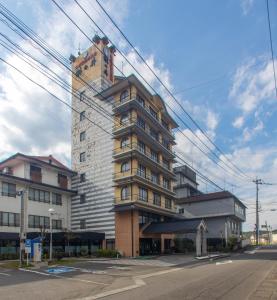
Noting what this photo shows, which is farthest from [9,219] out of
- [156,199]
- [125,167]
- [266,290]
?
[266,290]

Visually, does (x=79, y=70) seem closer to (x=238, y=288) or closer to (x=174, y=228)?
(x=174, y=228)

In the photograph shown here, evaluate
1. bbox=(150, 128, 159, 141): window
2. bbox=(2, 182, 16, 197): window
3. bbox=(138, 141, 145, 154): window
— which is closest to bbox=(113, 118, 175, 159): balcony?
bbox=(150, 128, 159, 141): window

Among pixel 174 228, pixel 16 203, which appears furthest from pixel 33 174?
pixel 174 228

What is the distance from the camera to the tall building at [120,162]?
149 feet

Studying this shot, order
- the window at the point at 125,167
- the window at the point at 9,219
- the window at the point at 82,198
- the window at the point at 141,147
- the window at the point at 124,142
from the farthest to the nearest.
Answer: the window at the point at 82,198 → the window at the point at 141,147 → the window at the point at 124,142 → the window at the point at 125,167 → the window at the point at 9,219

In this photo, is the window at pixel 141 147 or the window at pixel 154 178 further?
the window at pixel 154 178

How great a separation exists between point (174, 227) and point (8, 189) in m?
20.4

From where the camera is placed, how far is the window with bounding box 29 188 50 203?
46594 millimetres

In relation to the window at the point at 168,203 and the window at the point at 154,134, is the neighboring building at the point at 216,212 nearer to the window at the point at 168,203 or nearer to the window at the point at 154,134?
the window at the point at 168,203

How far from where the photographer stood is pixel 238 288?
15.7 m

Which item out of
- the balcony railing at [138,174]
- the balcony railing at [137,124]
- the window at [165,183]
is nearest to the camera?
the balcony railing at [138,174]

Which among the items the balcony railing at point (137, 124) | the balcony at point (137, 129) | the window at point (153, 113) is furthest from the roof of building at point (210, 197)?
the window at point (153, 113)

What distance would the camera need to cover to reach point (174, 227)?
44594 mm

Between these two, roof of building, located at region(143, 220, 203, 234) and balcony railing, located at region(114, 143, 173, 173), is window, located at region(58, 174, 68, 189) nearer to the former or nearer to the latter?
balcony railing, located at region(114, 143, 173, 173)
